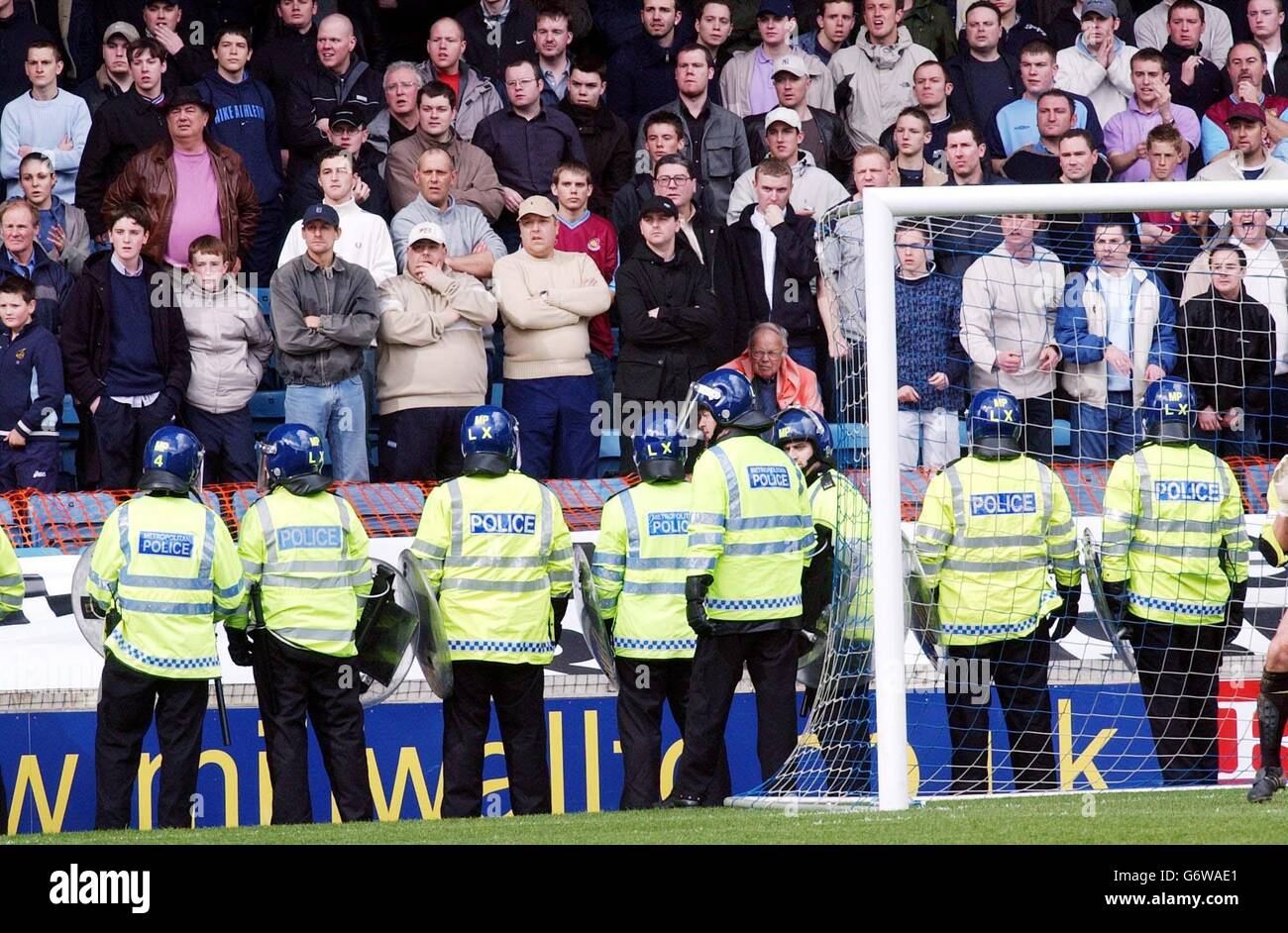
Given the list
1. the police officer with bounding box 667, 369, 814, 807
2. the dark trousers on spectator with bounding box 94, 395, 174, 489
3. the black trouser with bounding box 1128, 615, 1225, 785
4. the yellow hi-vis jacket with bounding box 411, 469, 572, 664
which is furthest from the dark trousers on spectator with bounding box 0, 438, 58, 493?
the black trouser with bounding box 1128, 615, 1225, 785

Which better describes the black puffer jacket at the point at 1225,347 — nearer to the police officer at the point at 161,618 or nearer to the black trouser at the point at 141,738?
the police officer at the point at 161,618

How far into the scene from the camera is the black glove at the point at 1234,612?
11.0 meters

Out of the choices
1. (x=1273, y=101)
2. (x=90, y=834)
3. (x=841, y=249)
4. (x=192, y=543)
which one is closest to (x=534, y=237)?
(x=841, y=249)

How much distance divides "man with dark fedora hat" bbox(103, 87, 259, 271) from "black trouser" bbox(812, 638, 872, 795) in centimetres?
509

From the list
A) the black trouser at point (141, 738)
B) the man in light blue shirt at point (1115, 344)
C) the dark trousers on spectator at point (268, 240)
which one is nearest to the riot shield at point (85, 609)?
the black trouser at point (141, 738)

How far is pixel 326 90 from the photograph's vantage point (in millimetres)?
14219

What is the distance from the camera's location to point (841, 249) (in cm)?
1086

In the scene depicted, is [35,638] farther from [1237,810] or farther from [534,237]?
[1237,810]

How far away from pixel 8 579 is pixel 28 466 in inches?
90.9

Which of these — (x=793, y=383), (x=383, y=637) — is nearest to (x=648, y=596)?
(x=383, y=637)

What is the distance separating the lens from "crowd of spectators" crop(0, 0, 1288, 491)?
12.4 meters

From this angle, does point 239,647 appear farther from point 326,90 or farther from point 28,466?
point 326,90

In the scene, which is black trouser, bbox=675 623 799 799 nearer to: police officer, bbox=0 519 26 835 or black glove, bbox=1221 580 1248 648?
black glove, bbox=1221 580 1248 648

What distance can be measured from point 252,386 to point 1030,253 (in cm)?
478
